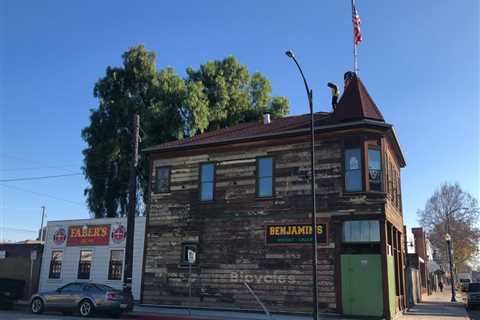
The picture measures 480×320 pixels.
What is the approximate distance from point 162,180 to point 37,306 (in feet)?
26.5

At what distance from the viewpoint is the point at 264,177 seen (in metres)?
21.4

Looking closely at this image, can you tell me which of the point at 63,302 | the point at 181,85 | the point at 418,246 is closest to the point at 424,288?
the point at 418,246

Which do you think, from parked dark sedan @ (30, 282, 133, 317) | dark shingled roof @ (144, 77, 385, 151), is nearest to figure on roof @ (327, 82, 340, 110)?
dark shingled roof @ (144, 77, 385, 151)

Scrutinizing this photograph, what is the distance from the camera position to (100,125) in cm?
3688

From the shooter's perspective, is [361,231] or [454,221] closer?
[361,231]

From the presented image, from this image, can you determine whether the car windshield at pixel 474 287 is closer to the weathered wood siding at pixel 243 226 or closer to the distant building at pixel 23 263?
the weathered wood siding at pixel 243 226

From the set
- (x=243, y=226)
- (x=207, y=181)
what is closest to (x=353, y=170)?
(x=243, y=226)

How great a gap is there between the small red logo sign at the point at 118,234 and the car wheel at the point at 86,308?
6.40 m

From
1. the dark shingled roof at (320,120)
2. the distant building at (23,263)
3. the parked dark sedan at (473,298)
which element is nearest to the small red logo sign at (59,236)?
the distant building at (23,263)

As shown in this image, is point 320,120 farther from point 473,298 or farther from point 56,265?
point 473,298

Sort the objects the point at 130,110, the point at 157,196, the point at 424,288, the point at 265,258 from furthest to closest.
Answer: the point at 424,288
the point at 130,110
the point at 157,196
the point at 265,258

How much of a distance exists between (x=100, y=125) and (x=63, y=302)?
20.0 m

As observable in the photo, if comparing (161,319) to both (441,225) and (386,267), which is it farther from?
(441,225)

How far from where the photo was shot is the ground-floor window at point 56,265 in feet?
87.8
